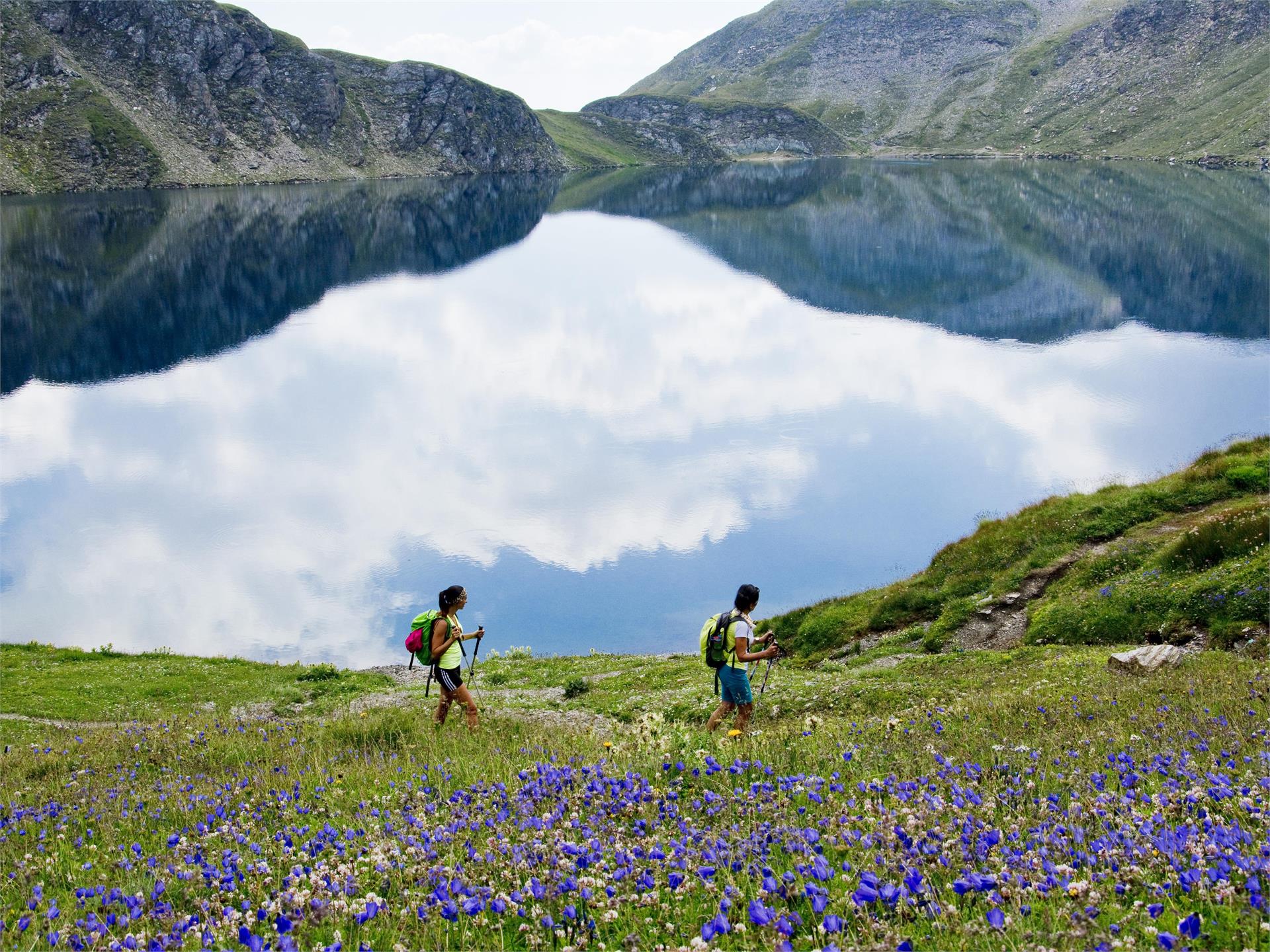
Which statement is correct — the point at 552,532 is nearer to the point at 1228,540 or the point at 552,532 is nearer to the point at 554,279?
the point at 1228,540

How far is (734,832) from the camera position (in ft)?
21.4

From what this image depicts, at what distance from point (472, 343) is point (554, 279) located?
112 ft

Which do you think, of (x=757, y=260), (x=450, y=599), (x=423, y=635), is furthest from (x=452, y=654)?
(x=757, y=260)

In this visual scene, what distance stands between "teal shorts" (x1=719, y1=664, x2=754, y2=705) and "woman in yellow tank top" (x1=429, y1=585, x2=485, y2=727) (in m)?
4.50

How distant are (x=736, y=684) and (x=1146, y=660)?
25.8 ft

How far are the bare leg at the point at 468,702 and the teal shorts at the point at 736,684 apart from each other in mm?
4763

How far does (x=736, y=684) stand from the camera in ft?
48.8

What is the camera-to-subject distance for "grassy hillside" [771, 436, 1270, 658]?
2045cm

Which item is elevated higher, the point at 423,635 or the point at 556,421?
the point at 556,421

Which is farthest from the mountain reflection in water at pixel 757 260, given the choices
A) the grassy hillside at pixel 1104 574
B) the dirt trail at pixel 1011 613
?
the dirt trail at pixel 1011 613

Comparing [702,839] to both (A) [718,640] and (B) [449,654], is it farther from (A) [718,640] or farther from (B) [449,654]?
(B) [449,654]

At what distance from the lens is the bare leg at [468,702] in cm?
1652

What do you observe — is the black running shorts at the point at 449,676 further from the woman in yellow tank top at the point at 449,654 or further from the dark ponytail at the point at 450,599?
the dark ponytail at the point at 450,599

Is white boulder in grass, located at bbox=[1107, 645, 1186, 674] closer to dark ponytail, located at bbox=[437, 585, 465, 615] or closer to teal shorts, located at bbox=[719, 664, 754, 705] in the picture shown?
teal shorts, located at bbox=[719, 664, 754, 705]
